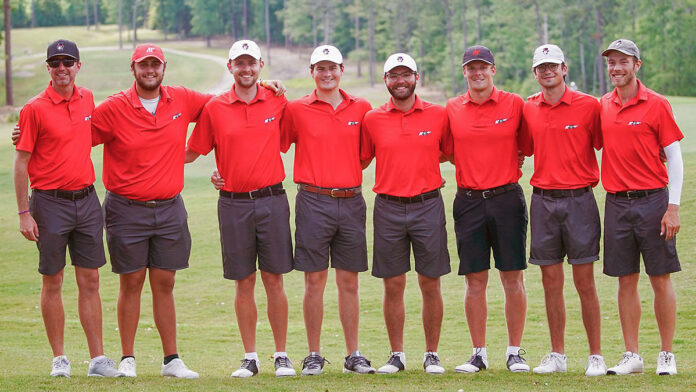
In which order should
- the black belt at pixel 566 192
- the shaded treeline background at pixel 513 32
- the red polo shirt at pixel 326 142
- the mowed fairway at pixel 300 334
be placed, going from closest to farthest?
the mowed fairway at pixel 300 334 → the black belt at pixel 566 192 → the red polo shirt at pixel 326 142 → the shaded treeline background at pixel 513 32

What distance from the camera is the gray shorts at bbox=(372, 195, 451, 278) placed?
27.7ft

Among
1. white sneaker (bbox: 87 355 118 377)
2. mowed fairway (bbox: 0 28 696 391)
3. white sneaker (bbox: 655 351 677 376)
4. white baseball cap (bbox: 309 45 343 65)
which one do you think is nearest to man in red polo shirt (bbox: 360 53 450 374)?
white baseball cap (bbox: 309 45 343 65)

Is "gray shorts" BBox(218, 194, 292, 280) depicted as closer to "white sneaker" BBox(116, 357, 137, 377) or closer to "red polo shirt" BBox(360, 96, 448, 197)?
"red polo shirt" BBox(360, 96, 448, 197)

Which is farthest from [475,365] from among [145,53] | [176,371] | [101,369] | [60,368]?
[145,53]

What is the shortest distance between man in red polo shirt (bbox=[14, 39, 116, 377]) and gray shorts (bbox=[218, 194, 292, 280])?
1.10 meters

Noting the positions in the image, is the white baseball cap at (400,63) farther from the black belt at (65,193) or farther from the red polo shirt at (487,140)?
the black belt at (65,193)

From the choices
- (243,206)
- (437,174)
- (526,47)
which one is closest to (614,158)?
(437,174)

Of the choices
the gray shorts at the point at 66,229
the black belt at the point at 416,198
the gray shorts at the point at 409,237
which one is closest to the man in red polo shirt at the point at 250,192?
the gray shorts at the point at 409,237

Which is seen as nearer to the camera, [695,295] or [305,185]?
[305,185]

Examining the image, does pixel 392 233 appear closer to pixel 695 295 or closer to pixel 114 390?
pixel 114 390

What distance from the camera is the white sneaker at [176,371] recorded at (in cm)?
830

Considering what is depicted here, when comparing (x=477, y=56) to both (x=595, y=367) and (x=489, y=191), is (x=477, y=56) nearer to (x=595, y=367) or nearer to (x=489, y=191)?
(x=489, y=191)

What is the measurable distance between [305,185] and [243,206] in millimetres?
562

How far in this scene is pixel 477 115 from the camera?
27.6 ft
